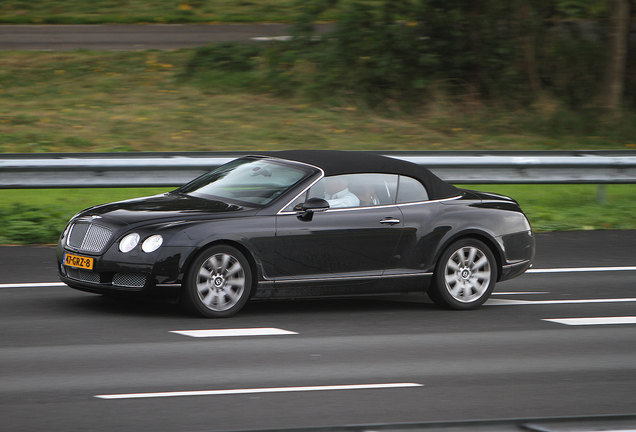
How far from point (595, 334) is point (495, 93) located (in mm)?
13307

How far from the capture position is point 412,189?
8922mm

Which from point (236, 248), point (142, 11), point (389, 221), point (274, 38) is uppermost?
point (142, 11)

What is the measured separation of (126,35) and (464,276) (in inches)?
703

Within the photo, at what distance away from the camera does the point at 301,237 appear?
8.23 m

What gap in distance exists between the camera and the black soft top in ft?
28.4

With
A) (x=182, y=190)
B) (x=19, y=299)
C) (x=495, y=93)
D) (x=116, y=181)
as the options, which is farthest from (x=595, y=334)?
(x=495, y=93)

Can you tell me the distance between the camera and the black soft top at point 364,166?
8664mm

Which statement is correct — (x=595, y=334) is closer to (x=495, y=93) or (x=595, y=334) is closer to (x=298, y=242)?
(x=298, y=242)

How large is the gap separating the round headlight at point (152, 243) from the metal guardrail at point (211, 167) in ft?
17.0

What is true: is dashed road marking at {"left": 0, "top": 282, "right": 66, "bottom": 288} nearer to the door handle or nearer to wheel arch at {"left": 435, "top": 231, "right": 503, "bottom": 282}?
the door handle

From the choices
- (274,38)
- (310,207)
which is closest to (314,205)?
(310,207)

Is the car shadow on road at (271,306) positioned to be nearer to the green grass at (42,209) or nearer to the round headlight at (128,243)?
the round headlight at (128,243)

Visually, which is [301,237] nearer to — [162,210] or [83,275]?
[162,210]

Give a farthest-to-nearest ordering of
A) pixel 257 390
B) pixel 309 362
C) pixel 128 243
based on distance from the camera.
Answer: pixel 128 243
pixel 309 362
pixel 257 390
